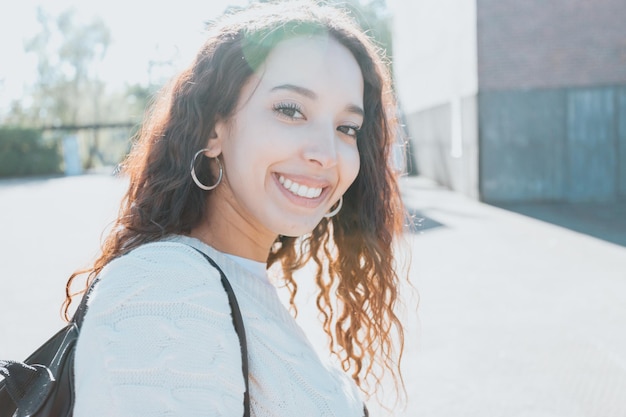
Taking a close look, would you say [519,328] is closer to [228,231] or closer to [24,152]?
[228,231]

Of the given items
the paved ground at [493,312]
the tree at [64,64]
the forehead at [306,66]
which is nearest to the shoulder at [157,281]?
the forehead at [306,66]

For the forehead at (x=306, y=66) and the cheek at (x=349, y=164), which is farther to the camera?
the cheek at (x=349, y=164)

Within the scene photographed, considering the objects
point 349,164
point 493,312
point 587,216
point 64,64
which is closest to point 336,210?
point 349,164

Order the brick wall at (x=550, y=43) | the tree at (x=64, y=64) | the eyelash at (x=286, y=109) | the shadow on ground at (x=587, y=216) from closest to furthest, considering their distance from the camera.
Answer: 1. the eyelash at (x=286, y=109)
2. the shadow on ground at (x=587, y=216)
3. the brick wall at (x=550, y=43)
4. the tree at (x=64, y=64)

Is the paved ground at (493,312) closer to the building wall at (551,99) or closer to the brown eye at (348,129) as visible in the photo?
the brown eye at (348,129)

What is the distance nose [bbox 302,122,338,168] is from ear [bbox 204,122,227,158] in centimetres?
23

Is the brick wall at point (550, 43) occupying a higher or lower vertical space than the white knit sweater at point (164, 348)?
higher

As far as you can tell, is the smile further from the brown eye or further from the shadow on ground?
the shadow on ground

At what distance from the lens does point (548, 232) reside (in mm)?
9883

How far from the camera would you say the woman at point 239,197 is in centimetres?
110

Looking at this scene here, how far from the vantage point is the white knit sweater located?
3.36ft

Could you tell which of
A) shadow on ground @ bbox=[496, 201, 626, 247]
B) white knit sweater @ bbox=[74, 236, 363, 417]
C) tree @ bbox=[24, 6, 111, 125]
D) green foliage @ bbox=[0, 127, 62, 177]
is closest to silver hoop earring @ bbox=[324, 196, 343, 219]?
white knit sweater @ bbox=[74, 236, 363, 417]

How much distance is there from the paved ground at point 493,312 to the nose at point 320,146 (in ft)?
3.39

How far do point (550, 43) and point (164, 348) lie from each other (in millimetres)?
13780
